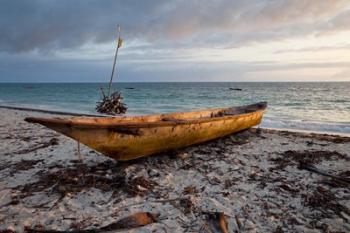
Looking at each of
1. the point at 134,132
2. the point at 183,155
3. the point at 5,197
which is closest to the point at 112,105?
the point at 183,155

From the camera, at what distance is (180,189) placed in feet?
14.9

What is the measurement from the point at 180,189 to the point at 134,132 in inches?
49.7

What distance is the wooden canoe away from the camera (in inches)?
162

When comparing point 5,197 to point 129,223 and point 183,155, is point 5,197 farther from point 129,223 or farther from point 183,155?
point 183,155

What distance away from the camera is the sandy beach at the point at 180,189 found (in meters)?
3.55

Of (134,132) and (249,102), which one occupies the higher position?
(134,132)

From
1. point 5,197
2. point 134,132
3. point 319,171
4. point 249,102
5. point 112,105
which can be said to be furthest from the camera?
point 249,102

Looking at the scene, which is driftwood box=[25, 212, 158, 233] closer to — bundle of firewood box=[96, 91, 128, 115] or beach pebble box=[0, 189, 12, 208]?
beach pebble box=[0, 189, 12, 208]

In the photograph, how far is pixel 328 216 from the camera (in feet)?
12.3

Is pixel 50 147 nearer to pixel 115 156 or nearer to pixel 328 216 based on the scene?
pixel 115 156

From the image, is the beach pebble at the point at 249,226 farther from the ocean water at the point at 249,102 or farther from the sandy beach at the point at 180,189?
the ocean water at the point at 249,102

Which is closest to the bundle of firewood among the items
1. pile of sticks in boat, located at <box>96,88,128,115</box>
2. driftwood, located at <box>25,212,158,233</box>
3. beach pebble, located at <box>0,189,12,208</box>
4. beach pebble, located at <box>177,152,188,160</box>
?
pile of sticks in boat, located at <box>96,88,128,115</box>

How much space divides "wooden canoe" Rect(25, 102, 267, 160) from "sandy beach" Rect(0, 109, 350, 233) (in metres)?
0.38

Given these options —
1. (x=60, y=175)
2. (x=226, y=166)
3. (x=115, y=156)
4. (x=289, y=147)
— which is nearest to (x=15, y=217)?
(x=60, y=175)
